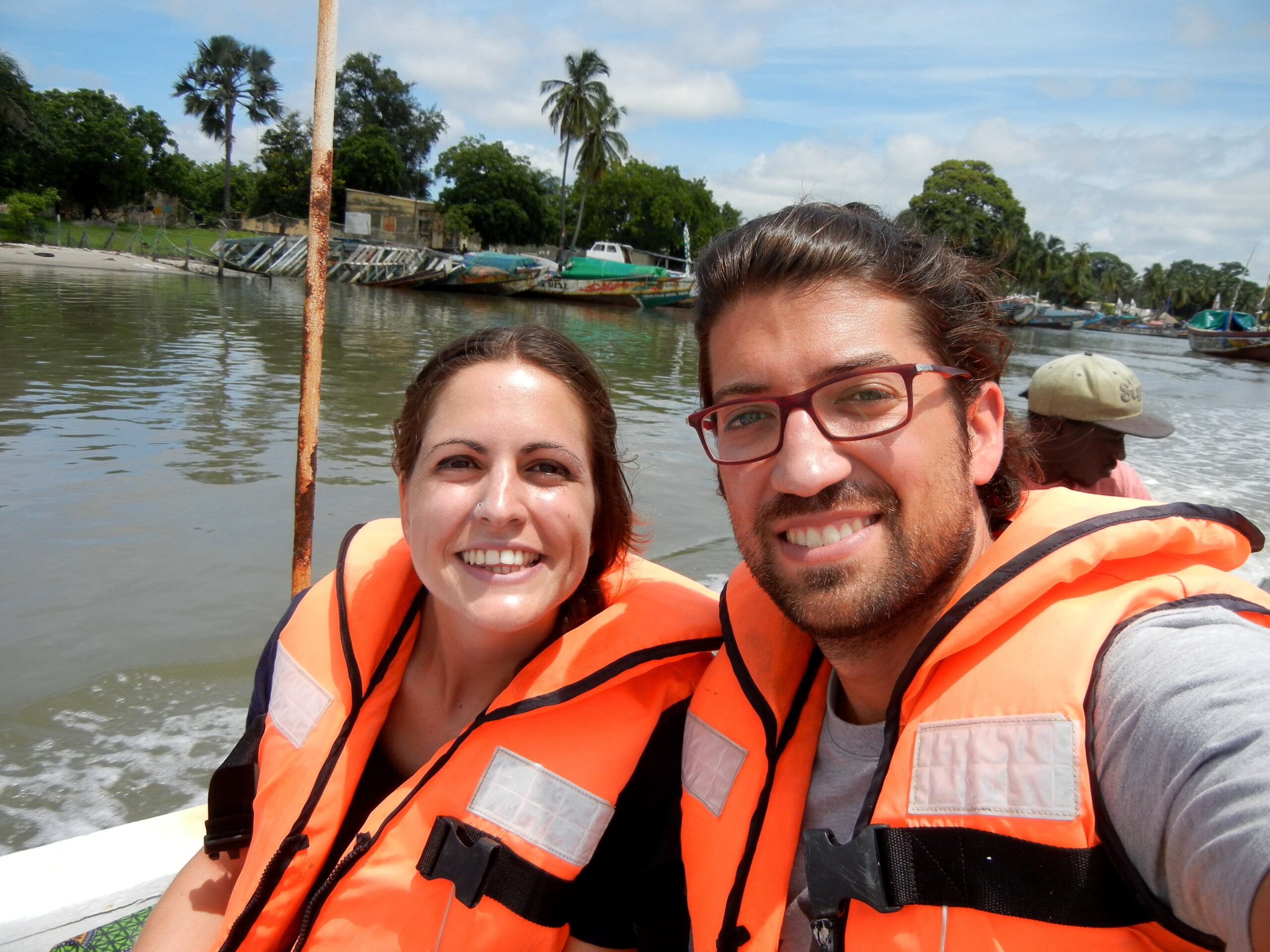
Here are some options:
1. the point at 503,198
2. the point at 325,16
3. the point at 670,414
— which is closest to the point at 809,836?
the point at 325,16

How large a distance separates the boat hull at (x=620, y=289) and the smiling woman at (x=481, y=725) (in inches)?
1385

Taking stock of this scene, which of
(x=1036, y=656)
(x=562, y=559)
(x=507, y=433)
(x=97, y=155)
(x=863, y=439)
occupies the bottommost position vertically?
(x=562, y=559)

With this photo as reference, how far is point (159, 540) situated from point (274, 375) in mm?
7833

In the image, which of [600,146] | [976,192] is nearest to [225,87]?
[600,146]

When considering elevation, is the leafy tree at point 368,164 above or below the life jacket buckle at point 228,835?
above

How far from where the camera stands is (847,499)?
153 cm

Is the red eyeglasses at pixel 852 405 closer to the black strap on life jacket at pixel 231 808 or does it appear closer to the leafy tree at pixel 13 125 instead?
the black strap on life jacket at pixel 231 808

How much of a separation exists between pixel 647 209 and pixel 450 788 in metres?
52.5

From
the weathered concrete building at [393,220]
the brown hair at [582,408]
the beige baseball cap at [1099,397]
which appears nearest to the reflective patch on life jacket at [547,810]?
the brown hair at [582,408]

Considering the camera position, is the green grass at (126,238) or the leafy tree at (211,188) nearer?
the green grass at (126,238)

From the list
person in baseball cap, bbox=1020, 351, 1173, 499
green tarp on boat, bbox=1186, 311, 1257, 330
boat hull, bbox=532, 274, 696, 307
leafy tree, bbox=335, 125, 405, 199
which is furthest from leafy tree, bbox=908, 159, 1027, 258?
person in baseball cap, bbox=1020, 351, 1173, 499

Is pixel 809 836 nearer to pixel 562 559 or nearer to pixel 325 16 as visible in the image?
pixel 562 559

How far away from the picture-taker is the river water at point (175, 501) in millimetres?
4305

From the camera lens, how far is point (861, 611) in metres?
1.50
